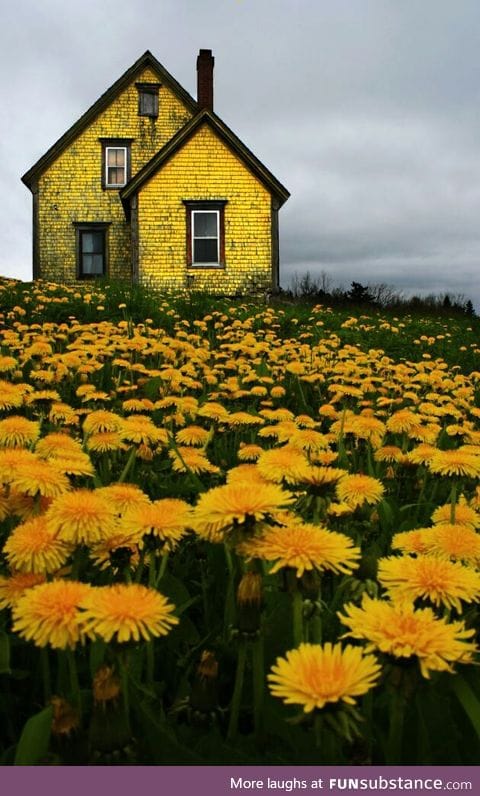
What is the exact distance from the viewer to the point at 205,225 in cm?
1823

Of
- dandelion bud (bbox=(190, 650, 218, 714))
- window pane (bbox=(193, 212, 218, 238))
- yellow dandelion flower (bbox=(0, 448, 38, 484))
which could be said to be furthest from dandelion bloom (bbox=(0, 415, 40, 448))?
window pane (bbox=(193, 212, 218, 238))

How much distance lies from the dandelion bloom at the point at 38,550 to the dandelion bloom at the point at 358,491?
2.66 feet

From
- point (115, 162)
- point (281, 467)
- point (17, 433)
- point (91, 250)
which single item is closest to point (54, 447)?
point (17, 433)

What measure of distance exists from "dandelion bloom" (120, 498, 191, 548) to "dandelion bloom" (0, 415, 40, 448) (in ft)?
2.53

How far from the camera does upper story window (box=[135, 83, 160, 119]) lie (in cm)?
2008

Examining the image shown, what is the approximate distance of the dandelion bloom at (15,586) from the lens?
1.09 metres

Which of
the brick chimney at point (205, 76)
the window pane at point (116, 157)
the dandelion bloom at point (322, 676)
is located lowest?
the dandelion bloom at point (322, 676)

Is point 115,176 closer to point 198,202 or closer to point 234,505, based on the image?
point 198,202

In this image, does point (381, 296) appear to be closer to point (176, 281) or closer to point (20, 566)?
point (176, 281)

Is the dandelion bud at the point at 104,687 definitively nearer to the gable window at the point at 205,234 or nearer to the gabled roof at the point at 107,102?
the gable window at the point at 205,234

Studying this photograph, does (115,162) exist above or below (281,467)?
above

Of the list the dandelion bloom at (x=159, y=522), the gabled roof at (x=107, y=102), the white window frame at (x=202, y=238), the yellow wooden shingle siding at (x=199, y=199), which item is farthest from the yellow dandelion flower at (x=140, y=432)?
the gabled roof at (x=107, y=102)

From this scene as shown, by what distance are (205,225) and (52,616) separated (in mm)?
18125
